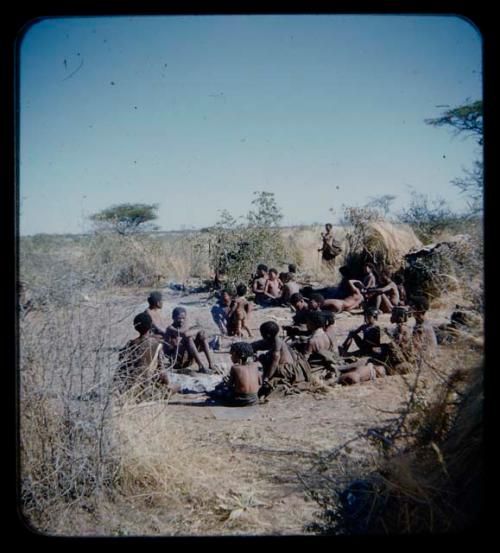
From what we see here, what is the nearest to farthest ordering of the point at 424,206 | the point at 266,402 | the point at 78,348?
the point at 78,348, the point at 266,402, the point at 424,206

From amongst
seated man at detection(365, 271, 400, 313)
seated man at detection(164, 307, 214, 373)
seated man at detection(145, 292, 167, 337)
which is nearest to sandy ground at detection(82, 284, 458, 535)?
seated man at detection(164, 307, 214, 373)

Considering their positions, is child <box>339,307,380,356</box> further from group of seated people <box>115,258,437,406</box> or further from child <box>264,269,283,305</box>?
child <box>264,269,283,305</box>

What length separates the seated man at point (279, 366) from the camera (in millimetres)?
7137

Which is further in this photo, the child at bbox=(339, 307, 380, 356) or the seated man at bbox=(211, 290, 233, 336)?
the seated man at bbox=(211, 290, 233, 336)

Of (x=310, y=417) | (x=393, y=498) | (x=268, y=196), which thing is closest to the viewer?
(x=393, y=498)

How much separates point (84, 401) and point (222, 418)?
99.1 inches

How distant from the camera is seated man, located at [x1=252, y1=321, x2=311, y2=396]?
7137 mm

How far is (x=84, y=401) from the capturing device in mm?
4102

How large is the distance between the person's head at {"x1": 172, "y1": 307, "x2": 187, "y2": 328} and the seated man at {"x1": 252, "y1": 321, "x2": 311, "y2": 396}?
130cm

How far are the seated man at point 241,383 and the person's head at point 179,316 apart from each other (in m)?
1.24

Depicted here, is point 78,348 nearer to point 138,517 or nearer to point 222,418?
point 138,517

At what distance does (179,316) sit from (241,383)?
5.79ft

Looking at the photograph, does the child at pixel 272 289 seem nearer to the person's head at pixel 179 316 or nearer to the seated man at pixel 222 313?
the seated man at pixel 222 313

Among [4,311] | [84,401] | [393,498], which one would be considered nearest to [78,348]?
A: [84,401]
